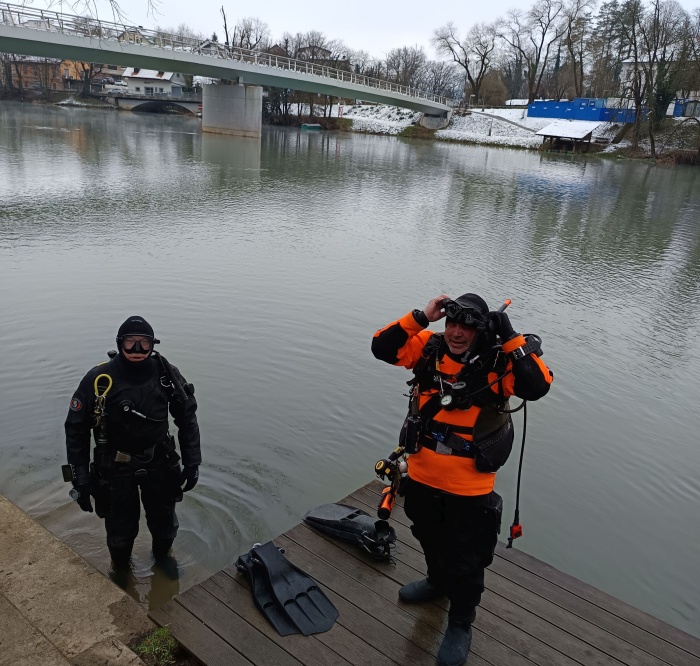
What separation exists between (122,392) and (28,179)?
740 inches

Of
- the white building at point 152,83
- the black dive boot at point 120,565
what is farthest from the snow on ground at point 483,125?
the black dive boot at point 120,565

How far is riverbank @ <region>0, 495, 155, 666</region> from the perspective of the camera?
115 inches

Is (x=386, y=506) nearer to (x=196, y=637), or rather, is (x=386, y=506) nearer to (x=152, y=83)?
(x=196, y=637)

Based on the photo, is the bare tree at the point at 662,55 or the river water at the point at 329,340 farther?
the bare tree at the point at 662,55

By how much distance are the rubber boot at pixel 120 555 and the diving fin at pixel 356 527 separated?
4.10 ft

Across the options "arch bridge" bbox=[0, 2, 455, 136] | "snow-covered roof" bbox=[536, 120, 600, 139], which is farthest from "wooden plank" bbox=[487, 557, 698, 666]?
"snow-covered roof" bbox=[536, 120, 600, 139]

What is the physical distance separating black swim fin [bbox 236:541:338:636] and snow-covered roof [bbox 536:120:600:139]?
55.7 metres

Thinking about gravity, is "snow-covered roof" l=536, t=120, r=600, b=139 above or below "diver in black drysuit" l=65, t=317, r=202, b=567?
above

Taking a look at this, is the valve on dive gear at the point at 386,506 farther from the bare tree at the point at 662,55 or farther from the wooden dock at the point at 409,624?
the bare tree at the point at 662,55

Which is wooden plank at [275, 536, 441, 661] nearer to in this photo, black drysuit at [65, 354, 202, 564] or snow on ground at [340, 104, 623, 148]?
black drysuit at [65, 354, 202, 564]

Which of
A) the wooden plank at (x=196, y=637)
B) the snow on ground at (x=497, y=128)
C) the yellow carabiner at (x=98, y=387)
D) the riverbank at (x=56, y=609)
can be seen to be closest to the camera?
the riverbank at (x=56, y=609)

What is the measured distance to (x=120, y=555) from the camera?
4.10 m

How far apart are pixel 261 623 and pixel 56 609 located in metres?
1.15

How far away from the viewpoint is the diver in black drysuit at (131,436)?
11.5ft
